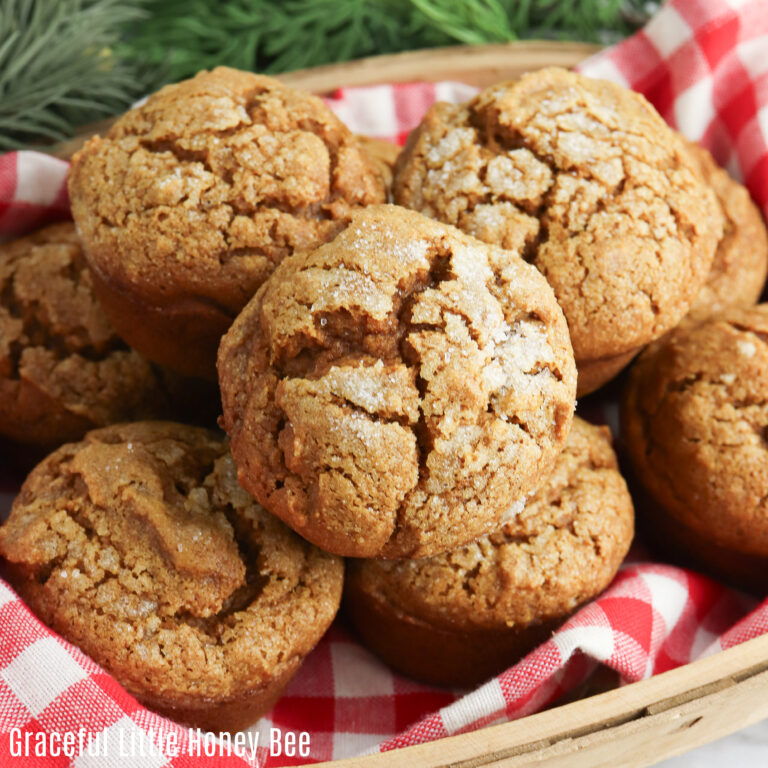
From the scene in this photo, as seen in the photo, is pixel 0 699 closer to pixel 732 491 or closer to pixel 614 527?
pixel 614 527

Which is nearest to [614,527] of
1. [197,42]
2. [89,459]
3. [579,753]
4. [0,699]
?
[579,753]

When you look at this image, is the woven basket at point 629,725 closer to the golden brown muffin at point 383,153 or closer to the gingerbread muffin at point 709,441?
the gingerbread muffin at point 709,441

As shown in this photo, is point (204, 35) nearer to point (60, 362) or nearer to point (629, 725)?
point (60, 362)

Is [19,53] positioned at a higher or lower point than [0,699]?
higher

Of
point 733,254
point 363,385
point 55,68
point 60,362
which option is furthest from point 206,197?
point 733,254

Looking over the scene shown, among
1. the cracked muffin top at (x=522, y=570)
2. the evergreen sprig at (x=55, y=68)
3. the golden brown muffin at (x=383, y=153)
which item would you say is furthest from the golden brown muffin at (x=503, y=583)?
the evergreen sprig at (x=55, y=68)

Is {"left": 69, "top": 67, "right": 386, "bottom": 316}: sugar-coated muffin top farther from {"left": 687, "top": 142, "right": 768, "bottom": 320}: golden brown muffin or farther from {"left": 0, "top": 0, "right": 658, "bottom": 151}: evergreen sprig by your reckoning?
{"left": 687, "top": 142, "right": 768, "bottom": 320}: golden brown muffin

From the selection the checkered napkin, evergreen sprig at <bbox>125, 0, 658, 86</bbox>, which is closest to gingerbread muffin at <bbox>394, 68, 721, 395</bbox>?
the checkered napkin
